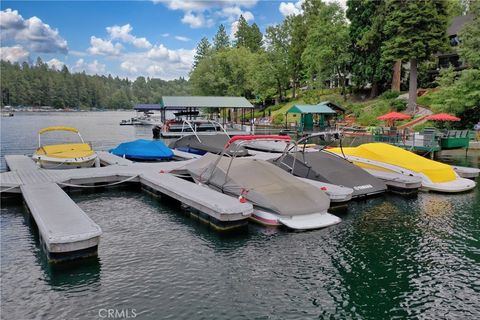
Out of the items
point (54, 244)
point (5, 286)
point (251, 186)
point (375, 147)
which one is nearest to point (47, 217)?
point (54, 244)

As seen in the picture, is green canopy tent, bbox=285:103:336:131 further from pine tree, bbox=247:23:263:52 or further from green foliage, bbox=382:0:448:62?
pine tree, bbox=247:23:263:52

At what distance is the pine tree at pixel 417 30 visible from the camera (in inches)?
1769

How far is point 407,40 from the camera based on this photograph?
149 feet

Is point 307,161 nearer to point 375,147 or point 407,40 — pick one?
point 375,147

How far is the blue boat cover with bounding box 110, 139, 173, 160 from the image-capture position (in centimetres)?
2350

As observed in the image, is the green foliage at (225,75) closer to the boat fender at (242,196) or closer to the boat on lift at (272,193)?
the boat on lift at (272,193)

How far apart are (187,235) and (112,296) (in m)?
4.07

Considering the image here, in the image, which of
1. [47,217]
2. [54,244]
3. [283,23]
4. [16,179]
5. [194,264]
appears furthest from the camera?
[283,23]

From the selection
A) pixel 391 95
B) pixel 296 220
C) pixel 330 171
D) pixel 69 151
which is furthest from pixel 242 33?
pixel 296 220

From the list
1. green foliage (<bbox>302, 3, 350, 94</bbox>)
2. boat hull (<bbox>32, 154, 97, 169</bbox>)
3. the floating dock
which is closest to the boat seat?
boat hull (<bbox>32, 154, 97, 169</bbox>)

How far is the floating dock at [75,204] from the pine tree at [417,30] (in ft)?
124

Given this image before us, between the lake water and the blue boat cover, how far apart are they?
31.9ft

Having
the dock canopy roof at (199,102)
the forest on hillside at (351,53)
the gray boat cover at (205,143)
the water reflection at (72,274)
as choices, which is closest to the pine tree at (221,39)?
the forest on hillside at (351,53)

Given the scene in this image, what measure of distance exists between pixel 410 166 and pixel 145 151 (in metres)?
15.4
